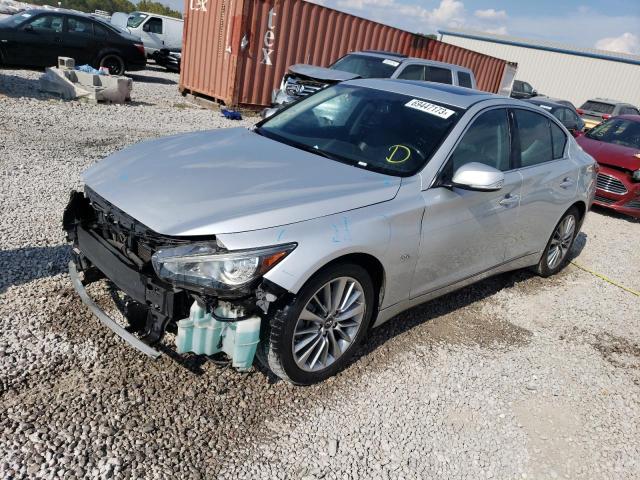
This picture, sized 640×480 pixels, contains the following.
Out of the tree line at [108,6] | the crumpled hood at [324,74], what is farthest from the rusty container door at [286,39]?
the tree line at [108,6]

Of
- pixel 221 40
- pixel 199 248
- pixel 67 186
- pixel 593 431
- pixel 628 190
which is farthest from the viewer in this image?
pixel 221 40

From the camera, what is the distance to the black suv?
13094 millimetres

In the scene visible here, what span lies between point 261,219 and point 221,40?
11629 mm

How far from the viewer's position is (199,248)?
265cm

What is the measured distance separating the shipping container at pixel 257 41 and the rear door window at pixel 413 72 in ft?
15.0

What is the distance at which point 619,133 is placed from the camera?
990cm

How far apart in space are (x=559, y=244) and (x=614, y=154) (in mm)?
4674

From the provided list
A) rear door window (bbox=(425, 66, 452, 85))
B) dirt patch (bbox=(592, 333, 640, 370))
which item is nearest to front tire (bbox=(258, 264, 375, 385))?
dirt patch (bbox=(592, 333, 640, 370))

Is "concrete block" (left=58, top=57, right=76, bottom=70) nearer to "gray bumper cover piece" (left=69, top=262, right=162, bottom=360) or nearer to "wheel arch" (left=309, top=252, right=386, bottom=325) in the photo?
"gray bumper cover piece" (left=69, top=262, right=162, bottom=360)

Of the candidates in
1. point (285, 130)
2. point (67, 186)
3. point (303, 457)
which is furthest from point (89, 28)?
point (303, 457)

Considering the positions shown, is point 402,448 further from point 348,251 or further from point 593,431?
point 593,431

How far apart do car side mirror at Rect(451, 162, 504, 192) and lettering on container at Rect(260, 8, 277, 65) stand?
10.7m

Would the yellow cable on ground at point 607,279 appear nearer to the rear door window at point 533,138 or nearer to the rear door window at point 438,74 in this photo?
the rear door window at point 533,138

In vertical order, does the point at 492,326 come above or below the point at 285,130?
below
